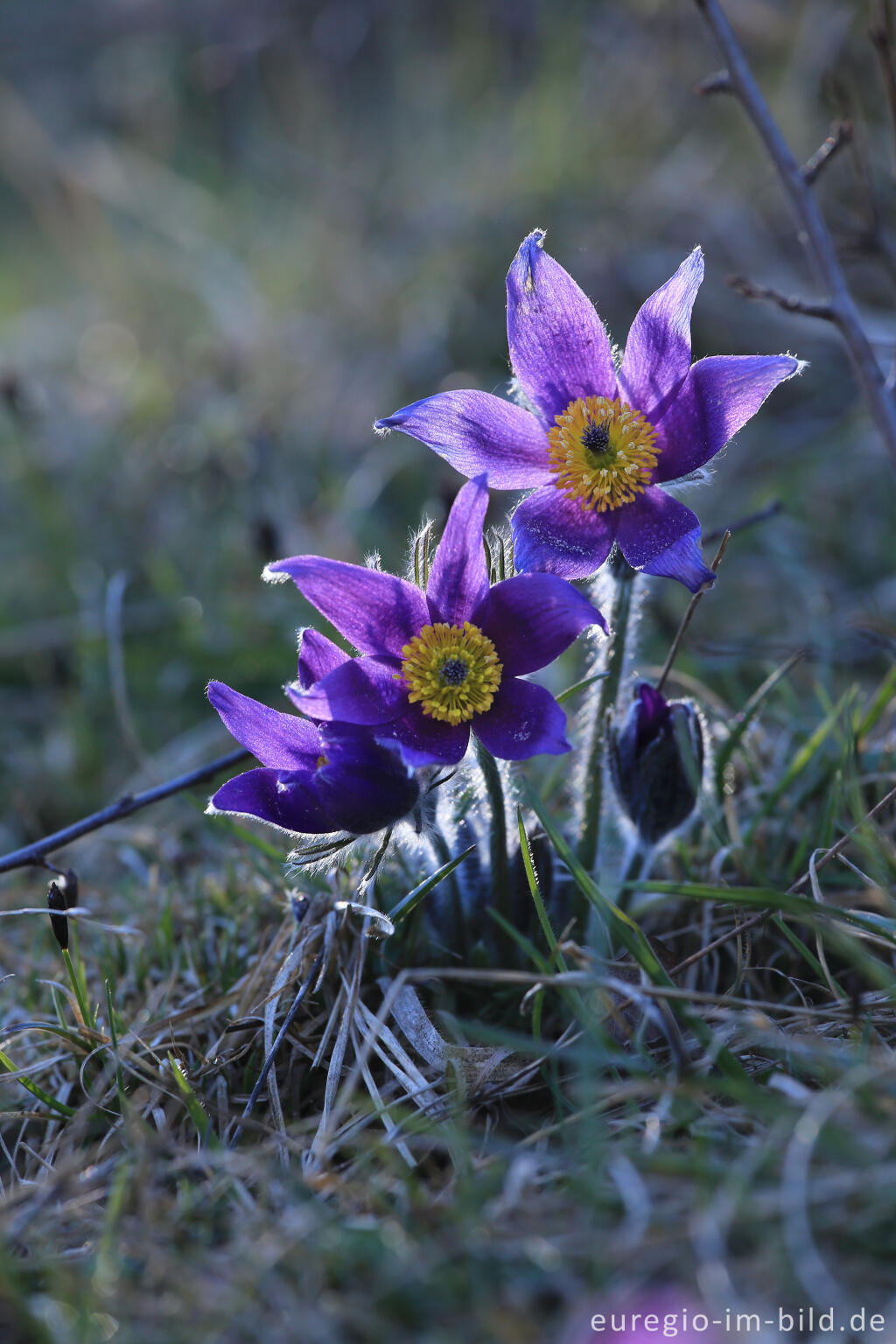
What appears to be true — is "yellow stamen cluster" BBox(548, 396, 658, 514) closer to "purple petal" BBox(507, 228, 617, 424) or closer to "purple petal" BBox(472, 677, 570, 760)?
"purple petal" BBox(507, 228, 617, 424)

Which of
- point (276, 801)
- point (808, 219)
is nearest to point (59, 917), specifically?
point (276, 801)

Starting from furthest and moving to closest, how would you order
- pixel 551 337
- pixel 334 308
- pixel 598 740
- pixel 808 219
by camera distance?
pixel 334 308 < pixel 808 219 < pixel 598 740 < pixel 551 337

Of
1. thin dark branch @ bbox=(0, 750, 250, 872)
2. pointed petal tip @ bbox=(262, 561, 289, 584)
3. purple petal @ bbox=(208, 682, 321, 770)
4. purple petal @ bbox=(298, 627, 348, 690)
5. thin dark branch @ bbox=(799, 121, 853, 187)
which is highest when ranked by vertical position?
thin dark branch @ bbox=(799, 121, 853, 187)

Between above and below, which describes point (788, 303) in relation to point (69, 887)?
above

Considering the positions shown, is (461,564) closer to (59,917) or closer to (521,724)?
(521,724)

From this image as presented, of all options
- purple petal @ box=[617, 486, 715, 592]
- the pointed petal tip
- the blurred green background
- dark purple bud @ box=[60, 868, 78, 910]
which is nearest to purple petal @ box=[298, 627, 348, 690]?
the pointed petal tip

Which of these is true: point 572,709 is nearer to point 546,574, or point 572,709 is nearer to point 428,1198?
point 546,574

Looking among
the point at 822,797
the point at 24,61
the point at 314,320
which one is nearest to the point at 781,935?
the point at 822,797
